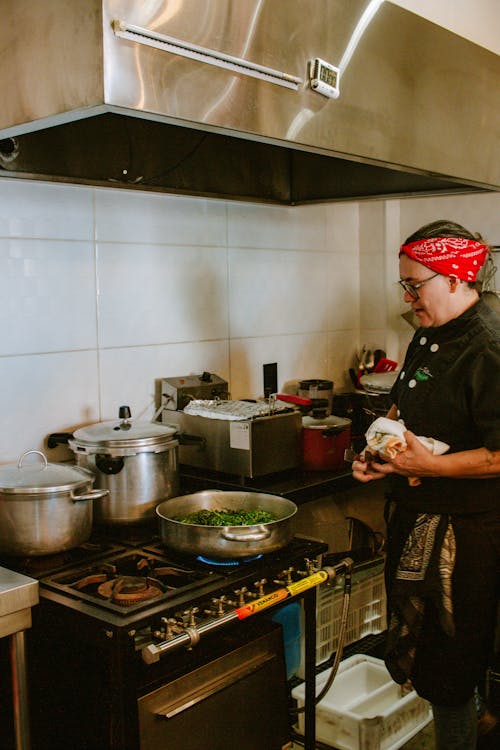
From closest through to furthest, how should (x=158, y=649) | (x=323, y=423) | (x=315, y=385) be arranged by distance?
1. (x=158, y=649)
2. (x=323, y=423)
3. (x=315, y=385)

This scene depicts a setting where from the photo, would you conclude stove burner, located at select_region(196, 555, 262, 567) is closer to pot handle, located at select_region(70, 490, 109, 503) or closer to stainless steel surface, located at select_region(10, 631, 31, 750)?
pot handle, located at select_region(70, 490, 109, 503)

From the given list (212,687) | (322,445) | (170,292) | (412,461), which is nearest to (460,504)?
(412,461)

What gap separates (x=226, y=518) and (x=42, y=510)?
39cm

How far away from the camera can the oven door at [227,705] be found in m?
1.41

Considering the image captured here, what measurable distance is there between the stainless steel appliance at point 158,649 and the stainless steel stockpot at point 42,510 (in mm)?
56

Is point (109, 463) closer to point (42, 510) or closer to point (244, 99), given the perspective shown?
point (42, 510)

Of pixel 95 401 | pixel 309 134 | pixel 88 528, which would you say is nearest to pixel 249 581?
pixel 88 528

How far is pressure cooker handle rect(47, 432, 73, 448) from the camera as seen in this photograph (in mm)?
2033

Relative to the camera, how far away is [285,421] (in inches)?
85.6

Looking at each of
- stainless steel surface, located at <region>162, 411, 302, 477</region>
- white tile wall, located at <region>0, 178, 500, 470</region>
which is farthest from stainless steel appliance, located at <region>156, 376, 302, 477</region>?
white tile wall, located at <region>0, 178, 500, 470</region>

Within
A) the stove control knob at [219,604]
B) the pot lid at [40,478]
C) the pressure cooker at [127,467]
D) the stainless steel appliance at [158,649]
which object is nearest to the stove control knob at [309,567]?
the stainless steel appliance at [158,649]

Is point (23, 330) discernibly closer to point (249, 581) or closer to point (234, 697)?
point (249, 581)

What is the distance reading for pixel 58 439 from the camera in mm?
2035

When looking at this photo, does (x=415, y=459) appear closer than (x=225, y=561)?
No
